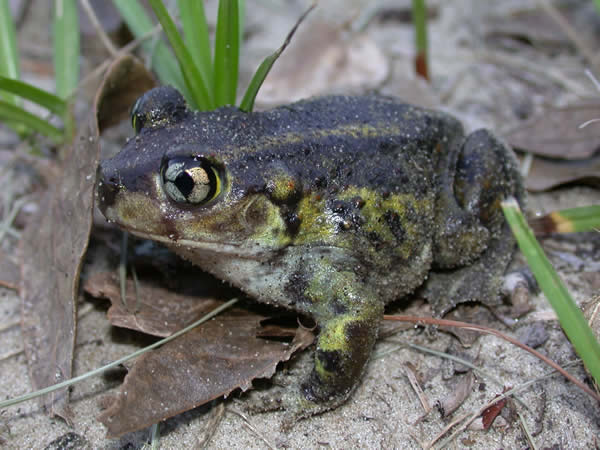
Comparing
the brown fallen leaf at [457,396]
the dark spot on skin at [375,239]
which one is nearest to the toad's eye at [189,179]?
the dark spot on skin at [375,239]

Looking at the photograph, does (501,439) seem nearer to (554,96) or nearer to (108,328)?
(108,328)

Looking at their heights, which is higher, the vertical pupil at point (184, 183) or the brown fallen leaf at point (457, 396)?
the vertical pupil at point (184, 183)

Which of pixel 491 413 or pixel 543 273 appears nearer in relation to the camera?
pixel 543 273

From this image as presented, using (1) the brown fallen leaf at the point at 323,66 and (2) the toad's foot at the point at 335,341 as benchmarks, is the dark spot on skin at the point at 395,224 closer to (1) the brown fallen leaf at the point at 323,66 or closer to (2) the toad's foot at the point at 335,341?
(2) the toad's foot at the point at 335,341

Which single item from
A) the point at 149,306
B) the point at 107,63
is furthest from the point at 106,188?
the point at 107,63

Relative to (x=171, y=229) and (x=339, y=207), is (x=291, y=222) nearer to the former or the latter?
(x=339, y=207)

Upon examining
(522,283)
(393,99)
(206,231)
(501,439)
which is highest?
(393,99)

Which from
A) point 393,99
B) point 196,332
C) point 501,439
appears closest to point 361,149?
point 393,99
